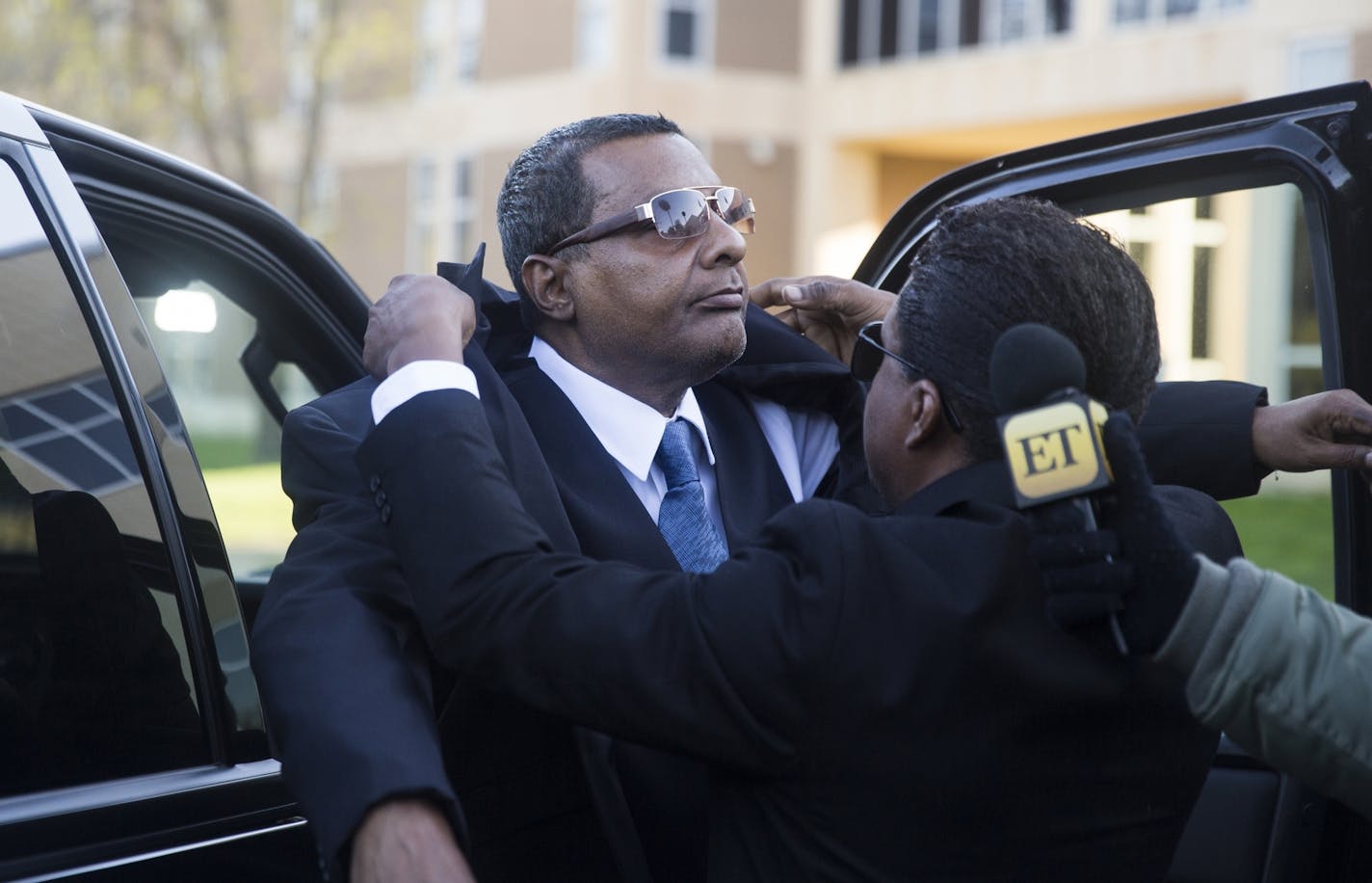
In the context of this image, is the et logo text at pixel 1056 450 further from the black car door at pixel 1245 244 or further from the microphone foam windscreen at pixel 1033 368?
the black car door at pixel 1245 244

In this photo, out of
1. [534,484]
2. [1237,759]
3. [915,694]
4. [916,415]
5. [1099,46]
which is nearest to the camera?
[915,694]

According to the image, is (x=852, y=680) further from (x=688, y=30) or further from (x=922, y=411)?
(x=688, y=30)

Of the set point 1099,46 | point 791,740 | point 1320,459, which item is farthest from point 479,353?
point 1099,46

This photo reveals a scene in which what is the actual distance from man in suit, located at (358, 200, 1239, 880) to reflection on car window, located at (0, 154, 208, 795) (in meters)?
0.36

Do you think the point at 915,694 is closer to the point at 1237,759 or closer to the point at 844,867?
the point at 844,867

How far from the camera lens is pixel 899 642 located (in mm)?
1759

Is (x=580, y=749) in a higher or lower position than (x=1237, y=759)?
higher

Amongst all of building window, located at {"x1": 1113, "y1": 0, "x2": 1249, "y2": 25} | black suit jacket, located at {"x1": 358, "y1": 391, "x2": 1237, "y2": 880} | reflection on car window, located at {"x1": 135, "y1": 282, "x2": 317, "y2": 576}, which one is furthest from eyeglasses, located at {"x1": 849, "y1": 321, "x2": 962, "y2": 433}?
building window, located at {"x1": 1113, "y1": 0, "x2": 1249, "y2": 25}

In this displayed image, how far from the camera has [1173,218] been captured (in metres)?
3.02

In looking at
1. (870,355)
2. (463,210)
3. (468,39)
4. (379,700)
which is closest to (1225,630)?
(870,355)

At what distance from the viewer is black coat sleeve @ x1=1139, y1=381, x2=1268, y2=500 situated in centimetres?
248

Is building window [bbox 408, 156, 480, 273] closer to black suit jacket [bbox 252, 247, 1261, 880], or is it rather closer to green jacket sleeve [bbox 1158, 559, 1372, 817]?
black suit jacket [bbox 252, 247, 1261, 880]

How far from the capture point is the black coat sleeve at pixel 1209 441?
2.48 meters

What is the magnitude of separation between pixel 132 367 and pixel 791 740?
40.7 inches
